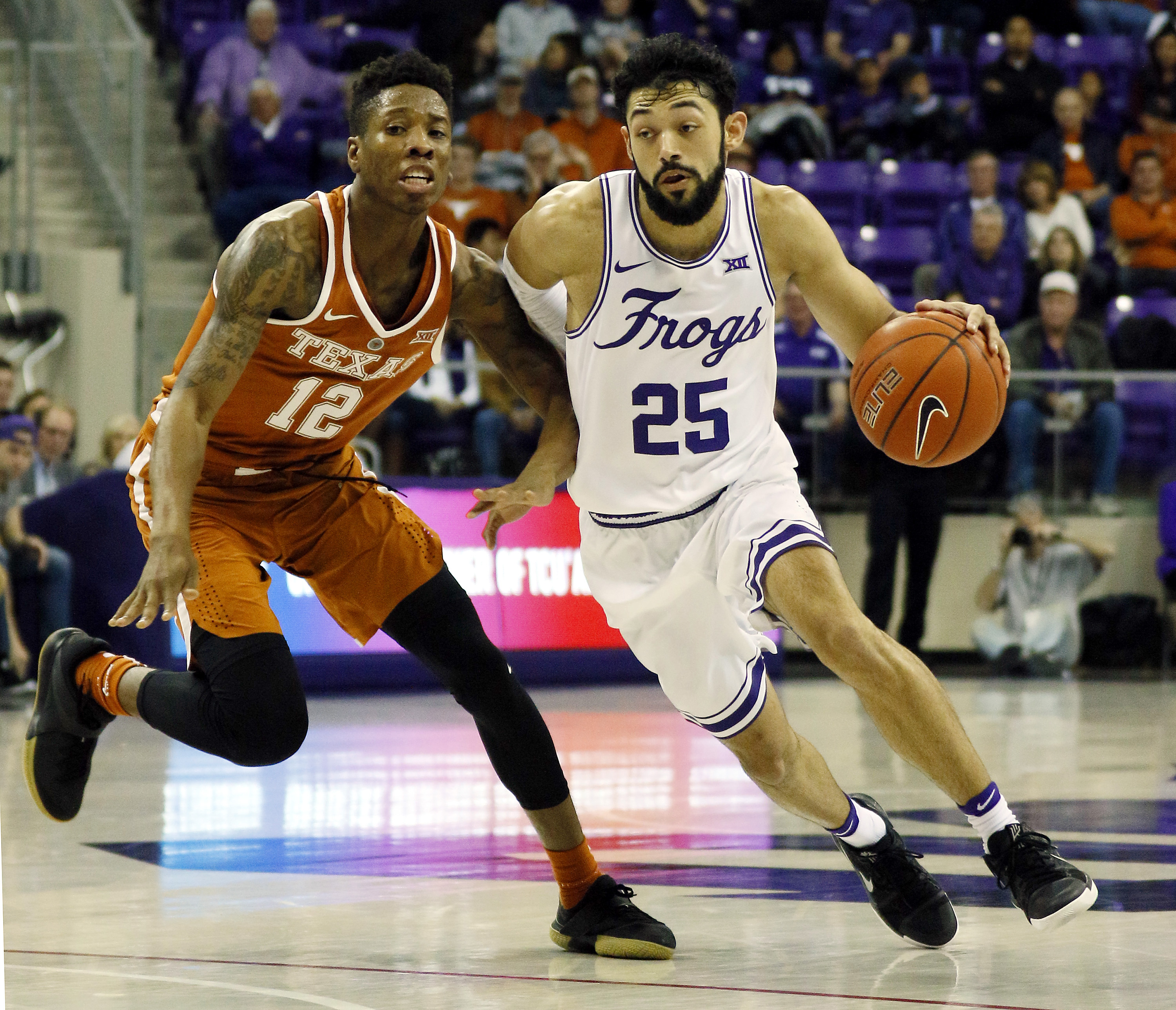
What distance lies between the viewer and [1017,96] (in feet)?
47.0

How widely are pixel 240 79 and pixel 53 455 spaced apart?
4.69m

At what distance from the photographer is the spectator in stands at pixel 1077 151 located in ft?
45.9

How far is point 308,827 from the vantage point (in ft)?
18.9

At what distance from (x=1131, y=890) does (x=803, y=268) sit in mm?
1903

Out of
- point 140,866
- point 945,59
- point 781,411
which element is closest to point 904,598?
point 781,411

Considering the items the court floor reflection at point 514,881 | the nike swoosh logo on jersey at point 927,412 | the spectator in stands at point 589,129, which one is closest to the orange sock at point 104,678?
the court floor reflection at point 514,881

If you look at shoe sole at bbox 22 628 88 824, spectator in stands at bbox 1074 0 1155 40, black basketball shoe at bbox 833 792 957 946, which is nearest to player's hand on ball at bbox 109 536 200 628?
shoe sole at bbox 22 628 88 824

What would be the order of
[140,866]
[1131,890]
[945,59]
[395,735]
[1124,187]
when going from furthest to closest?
[945,59]
[1124,187]
[395,735]
[140,866]
[1131,890]

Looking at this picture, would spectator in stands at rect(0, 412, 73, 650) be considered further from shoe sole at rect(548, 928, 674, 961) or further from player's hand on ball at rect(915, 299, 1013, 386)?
player's hand on ball at rect(915, 299, 1013, 386)

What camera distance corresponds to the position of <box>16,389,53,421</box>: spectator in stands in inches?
400

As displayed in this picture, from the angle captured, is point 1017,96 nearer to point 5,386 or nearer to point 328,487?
point 5,386

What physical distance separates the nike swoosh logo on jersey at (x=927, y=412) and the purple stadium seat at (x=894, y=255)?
356 inches

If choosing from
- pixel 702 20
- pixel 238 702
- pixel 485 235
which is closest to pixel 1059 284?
pixel 485 235

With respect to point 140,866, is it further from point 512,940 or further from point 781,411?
point 781,411
